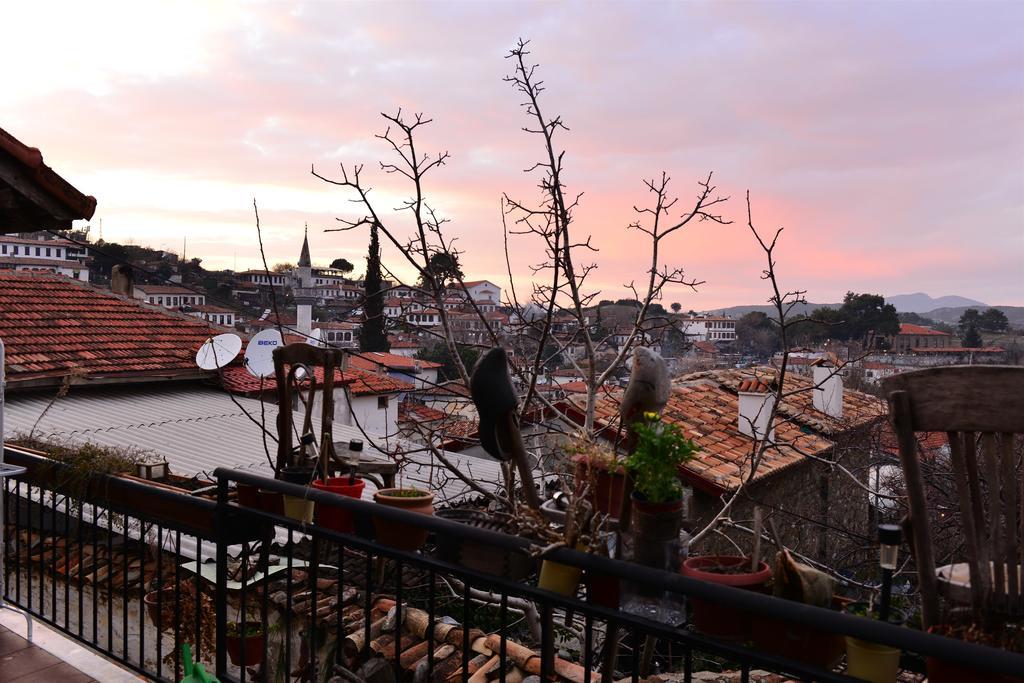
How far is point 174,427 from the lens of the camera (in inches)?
339

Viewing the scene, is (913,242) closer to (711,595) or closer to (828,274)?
(828,274)

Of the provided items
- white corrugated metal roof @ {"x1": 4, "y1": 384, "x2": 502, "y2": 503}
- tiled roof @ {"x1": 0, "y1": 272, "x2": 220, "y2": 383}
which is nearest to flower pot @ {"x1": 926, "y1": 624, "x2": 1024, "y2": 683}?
white corrugated metal roof @ {"x1": 4, "y1": 384, "x2": 502, "y2": 503}

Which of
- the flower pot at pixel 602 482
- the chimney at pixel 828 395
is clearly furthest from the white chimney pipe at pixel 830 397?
the flower pot at pixel 602 482

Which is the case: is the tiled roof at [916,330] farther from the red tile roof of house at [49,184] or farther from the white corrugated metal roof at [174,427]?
the red tile roof of house at [49,184]

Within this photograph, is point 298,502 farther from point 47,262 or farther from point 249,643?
point 47,262

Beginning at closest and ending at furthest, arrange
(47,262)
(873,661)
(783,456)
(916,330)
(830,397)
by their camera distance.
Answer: (873,661) < (783,456) < (830,397) < (916,330) < (47,262)

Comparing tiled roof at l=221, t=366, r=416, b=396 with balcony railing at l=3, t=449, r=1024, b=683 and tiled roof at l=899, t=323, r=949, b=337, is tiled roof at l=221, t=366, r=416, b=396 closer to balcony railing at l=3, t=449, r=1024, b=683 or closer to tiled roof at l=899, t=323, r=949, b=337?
balcony railing at l=3, t=449, r=1024, b=683

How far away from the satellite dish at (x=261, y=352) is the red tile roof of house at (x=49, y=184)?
3322 mm

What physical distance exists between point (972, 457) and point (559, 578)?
3.02ft

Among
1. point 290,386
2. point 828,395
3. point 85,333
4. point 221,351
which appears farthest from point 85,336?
point 828,395

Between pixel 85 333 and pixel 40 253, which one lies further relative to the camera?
pixel 40 253

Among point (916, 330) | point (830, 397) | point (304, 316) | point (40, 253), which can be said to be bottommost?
point (830, 397)

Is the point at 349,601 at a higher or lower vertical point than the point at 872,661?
lower

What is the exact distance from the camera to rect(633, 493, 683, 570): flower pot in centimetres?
161
